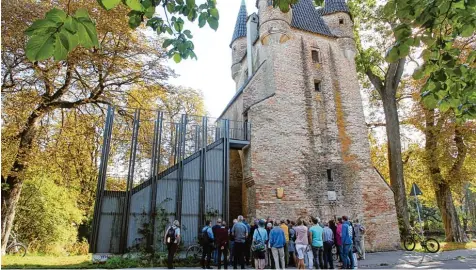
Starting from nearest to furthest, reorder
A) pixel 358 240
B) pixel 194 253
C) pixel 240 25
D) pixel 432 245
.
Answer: pixel 358 240, pixel 194 253, pixel 432 245, pixel 240 25

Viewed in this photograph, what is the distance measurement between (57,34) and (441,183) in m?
25.5

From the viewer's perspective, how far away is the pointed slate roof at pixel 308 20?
2059cm

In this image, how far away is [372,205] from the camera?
58.9 feet

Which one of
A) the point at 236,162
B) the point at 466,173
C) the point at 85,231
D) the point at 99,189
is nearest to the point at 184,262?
the point at 99,189

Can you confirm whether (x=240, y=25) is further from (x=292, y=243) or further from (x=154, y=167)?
(x=292, y=243)

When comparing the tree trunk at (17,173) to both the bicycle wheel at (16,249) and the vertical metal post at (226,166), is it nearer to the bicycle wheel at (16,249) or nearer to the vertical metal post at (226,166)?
the bicycle wheel at (16,249)

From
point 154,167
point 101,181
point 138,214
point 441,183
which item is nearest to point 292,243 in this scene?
point 138,214

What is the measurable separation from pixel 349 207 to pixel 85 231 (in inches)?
812

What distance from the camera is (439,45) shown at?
12.2 feet

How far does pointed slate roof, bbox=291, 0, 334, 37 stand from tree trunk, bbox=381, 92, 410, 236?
6353mm

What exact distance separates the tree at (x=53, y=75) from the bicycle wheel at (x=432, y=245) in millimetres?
14800

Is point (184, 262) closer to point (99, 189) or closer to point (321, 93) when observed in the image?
Answer: point (99, 189)

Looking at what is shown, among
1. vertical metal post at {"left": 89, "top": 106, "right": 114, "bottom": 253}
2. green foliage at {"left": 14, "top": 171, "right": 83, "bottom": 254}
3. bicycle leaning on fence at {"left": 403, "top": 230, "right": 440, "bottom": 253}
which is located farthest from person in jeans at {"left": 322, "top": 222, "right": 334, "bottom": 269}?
green foliage at {"left": 14, "top": 171, "right": 83, "bottom": 254}

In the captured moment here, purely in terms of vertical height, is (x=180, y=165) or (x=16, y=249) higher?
(x=180, y=165)
